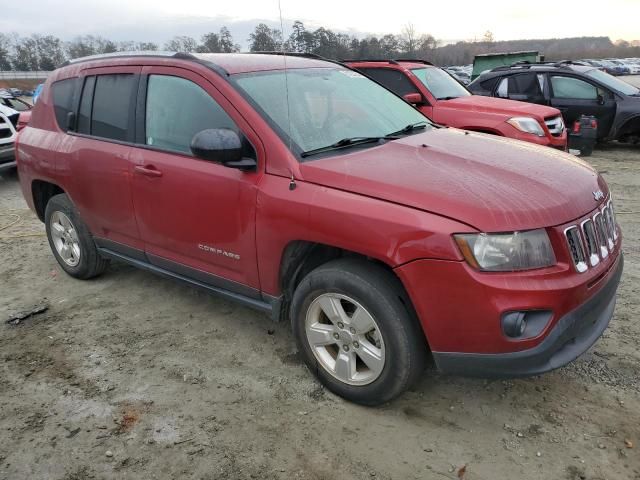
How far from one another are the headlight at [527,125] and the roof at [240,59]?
4152 millimetres

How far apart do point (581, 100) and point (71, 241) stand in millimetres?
9806

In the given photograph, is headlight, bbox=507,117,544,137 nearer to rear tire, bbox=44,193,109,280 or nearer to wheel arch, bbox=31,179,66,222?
rear tire, bbox=44,193,109,280

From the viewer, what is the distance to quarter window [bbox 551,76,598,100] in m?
10.2

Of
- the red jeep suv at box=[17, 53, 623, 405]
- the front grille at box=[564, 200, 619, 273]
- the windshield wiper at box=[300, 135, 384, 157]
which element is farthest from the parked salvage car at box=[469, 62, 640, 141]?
the front grille at box=[564, 200, 619, 273]

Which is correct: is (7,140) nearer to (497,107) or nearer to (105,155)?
(105,155)

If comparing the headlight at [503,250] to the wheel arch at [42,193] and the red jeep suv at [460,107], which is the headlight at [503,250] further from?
the red jeep suv at [460,107]

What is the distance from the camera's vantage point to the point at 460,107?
7.56 meters

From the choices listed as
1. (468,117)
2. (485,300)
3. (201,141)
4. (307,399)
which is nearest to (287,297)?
(307,399)

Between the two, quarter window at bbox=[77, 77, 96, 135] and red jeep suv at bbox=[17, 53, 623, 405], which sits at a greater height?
quarter window at bbox=[77, 77, 96, 135]

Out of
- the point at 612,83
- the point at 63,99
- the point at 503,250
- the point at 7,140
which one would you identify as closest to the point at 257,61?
the point at 63,99

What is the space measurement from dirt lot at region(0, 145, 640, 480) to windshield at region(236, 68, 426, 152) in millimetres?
1469

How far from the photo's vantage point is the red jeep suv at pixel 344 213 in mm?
2297

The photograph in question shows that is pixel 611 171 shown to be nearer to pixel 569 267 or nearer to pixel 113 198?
pixel 569 267

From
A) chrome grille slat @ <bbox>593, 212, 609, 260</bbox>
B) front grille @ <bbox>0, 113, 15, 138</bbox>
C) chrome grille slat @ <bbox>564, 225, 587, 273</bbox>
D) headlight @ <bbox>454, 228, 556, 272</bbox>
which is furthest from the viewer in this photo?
front grille @ <bbox>0, 113, 15, 138</bbox>
